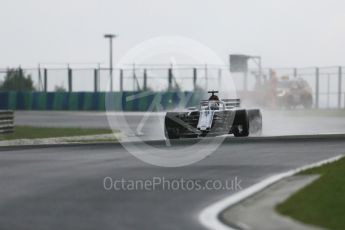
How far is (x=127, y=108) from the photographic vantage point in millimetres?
58656

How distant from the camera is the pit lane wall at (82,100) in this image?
190 feet

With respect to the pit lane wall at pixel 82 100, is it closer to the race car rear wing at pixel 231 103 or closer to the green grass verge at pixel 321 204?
the race car rear wing at pixel 231 103

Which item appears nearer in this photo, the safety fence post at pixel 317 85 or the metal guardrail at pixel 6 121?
the metal guardrail at pixel 6 121

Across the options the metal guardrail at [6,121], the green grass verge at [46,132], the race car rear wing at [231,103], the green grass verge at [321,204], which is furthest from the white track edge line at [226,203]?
the metal guardrail at [6,121]

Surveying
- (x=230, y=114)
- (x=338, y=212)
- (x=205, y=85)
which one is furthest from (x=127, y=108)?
(x=338, y=212)

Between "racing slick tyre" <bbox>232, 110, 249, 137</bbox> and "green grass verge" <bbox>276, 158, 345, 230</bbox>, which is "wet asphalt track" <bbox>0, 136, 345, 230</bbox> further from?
"racing slick tyre" <bbox>232, 110, 249, 137</bbox>

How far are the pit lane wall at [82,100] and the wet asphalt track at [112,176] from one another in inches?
1378

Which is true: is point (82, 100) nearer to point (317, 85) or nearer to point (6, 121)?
point (317, 85)

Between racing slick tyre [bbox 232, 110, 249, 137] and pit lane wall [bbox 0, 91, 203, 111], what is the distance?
30747mm

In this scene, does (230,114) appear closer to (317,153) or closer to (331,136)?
(331,136)

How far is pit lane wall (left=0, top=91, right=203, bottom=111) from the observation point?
5791 centimetres

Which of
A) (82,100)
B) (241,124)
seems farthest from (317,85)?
(241,124)

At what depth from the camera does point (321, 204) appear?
1023cm

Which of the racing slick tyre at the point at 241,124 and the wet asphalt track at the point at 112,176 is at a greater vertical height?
the racing slick tyre at the point at 241,124
